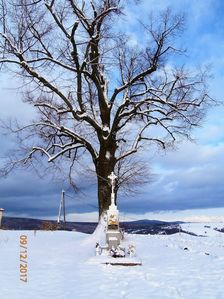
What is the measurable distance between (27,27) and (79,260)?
353 inches

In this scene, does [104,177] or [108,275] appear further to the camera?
[104,177]

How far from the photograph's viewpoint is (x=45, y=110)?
18.1 m

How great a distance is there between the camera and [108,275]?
9.42 metres

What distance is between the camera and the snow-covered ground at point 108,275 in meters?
7.35

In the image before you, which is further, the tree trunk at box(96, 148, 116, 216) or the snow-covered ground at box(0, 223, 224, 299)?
the tree trunk at box(96, 148, 116, 216)

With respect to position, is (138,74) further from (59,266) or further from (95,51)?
(59,266)

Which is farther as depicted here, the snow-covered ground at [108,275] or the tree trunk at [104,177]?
the tree trunk at [104,177]

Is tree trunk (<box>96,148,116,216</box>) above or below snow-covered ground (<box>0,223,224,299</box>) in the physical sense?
above

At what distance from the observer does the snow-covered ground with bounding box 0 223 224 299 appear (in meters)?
7.35

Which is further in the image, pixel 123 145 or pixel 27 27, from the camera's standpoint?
pixel 123 145

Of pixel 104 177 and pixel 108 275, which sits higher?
pixel 104 177

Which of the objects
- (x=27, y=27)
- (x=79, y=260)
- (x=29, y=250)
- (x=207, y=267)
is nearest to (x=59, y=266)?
(x=79, y=260)

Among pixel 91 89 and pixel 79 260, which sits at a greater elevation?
pixel 91 89

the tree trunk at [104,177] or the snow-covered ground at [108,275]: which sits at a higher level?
the tree trunk at [104,177]
